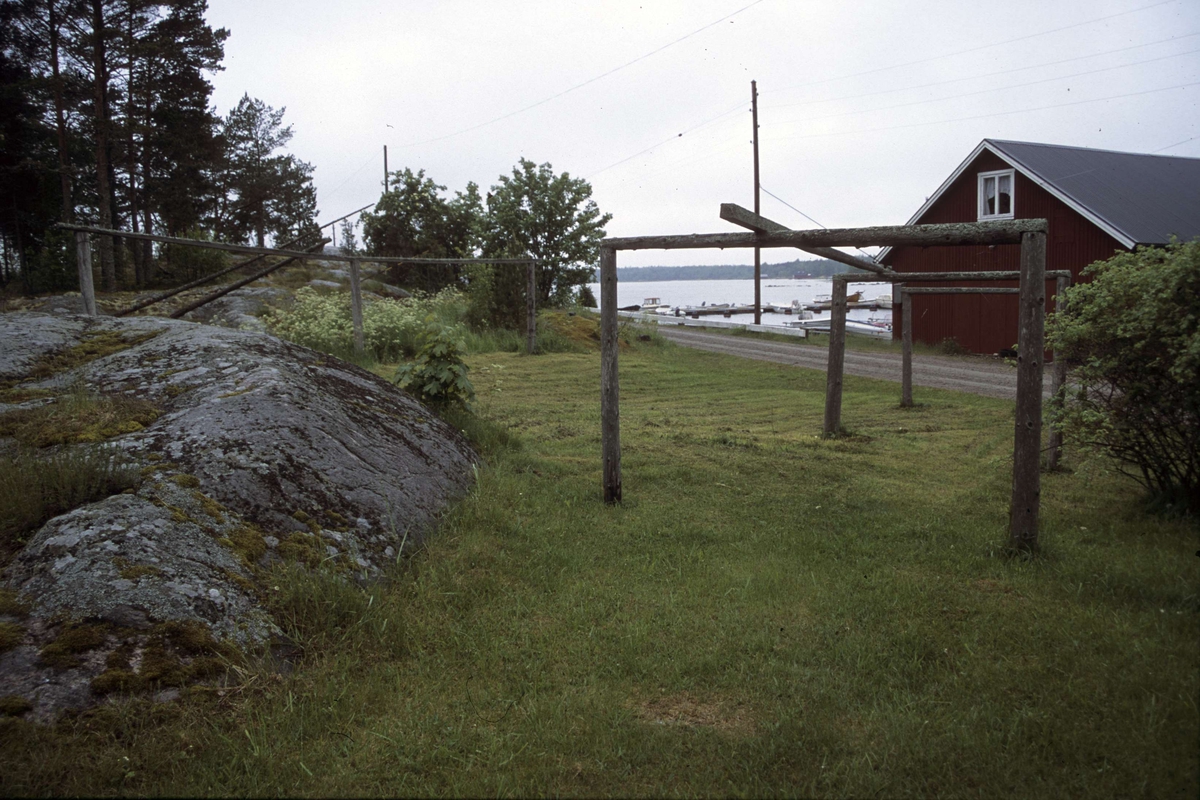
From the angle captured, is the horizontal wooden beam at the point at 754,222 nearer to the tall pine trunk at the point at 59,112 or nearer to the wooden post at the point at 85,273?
the wooden post at the point at 85,273

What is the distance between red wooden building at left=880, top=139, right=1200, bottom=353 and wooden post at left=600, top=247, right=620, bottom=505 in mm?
18571

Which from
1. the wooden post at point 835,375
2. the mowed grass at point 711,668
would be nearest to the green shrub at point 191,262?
the wooden post at point 835,375

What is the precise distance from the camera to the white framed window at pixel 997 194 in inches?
922

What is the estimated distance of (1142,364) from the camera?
17.0 ft

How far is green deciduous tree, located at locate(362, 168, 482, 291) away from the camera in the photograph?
32344mm

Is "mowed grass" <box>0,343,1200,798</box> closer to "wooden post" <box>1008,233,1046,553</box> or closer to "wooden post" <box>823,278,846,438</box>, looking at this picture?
"wooden post" <box>1008,233,1046,553</box>

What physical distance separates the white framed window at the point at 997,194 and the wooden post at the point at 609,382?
68.9 feet

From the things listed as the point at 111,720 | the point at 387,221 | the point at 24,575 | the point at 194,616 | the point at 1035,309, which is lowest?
the point at 111,720

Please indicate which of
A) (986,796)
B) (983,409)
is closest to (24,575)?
(986,796)

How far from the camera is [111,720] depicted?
2.76 meters

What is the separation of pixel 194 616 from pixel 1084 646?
4045 mm

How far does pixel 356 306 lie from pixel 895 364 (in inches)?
549

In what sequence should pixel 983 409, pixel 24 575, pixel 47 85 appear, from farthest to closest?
pixel 47 85 → pixel 983 409 → pixel 24 575

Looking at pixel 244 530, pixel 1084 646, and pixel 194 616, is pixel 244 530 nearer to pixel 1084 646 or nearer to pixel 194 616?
pixel 194 616
